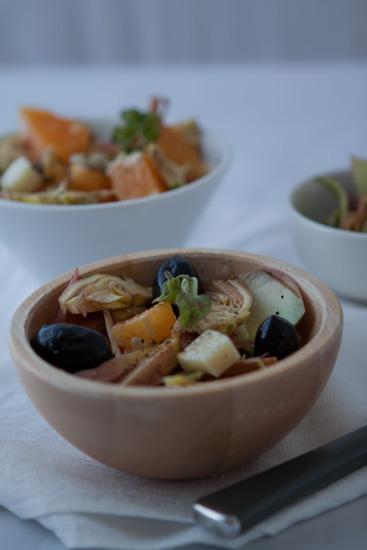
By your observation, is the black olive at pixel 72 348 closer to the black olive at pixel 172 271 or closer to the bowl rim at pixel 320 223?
the black olive at pixel 172 271

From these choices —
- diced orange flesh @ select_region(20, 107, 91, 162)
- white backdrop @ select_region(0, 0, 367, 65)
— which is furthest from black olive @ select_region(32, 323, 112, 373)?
white backdrop @ select_region(0, 0, 367, 65)

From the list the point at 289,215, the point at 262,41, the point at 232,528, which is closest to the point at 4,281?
the point at 289,215

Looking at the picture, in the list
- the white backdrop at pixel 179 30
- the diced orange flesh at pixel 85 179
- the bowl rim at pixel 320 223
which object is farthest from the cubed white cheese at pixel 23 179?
the white backdrop at pixel 179 30

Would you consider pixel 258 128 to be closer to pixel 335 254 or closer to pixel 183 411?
pixel 335 254

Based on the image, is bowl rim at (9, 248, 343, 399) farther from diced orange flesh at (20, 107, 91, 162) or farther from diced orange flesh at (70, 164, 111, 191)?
diced orange flesh at (20, 107, 91, 162)

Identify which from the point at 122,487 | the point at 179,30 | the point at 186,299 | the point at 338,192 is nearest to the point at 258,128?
the point at 338,192

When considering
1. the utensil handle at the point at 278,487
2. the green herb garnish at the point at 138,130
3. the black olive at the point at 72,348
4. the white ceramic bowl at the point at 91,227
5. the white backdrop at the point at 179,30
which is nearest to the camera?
the utensil handle at the point at 278,487

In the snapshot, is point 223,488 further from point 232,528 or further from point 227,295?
point 227,295
